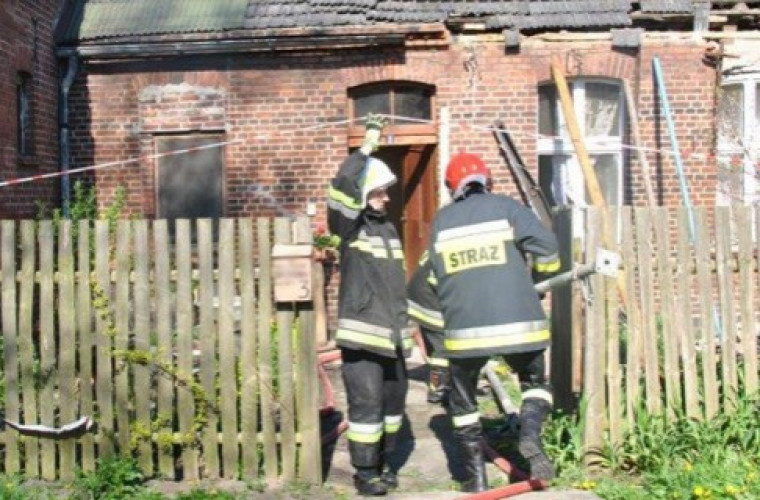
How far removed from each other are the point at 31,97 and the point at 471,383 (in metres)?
7.82

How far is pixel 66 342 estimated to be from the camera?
18.9 ft

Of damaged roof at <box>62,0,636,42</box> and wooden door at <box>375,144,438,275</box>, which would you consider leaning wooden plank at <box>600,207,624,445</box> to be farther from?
damaged roof at <box>62,0,636,42</box>

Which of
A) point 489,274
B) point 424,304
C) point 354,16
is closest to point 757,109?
point 354,16

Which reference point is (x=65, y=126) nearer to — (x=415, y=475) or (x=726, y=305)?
(x=415, y=475)

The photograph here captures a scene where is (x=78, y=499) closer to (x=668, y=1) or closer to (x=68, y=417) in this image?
(x=68, y=417)

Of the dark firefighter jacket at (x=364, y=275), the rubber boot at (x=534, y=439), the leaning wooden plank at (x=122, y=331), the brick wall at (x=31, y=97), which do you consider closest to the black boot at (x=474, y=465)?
the rubber boot at (x=534, y=439)

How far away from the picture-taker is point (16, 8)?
10.5 m

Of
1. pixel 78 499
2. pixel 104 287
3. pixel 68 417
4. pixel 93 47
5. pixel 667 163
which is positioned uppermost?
pixel 93 47

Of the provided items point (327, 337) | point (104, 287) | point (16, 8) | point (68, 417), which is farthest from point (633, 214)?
point (16, 8)

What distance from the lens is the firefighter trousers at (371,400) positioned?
5.62 meters

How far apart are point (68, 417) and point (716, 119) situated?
358 inches

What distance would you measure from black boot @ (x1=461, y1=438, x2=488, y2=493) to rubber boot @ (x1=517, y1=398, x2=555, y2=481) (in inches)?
11.0

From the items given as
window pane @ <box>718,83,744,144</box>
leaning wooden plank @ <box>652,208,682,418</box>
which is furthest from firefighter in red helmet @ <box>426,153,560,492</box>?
window pane @ <box>718,83,744,144</box>

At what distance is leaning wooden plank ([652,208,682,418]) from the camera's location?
5.88 meters
